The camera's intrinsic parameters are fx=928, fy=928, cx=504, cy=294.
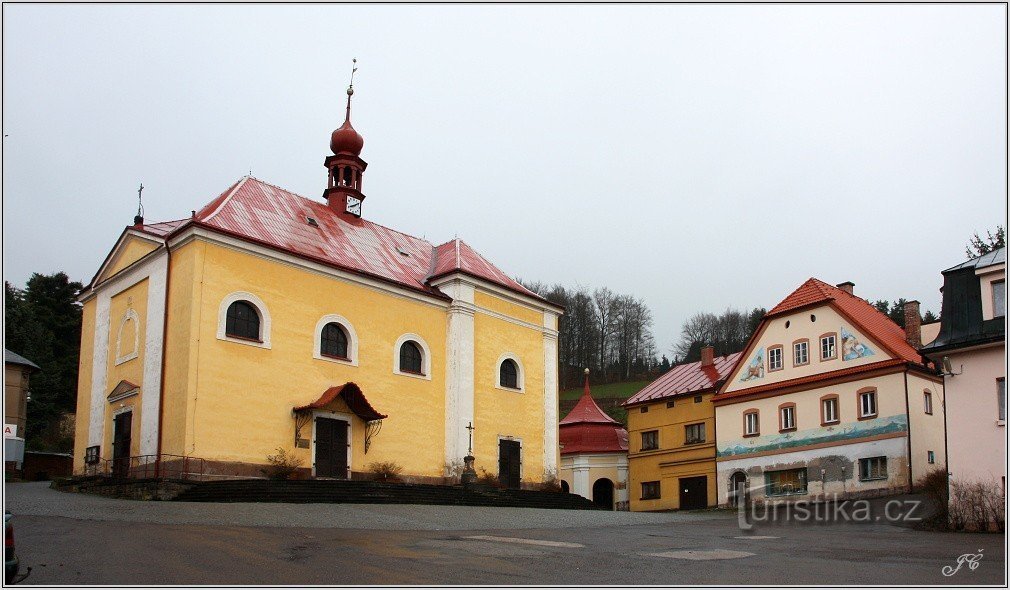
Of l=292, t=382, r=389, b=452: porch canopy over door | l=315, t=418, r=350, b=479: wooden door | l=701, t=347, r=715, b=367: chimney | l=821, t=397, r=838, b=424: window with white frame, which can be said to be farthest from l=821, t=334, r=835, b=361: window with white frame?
l=315, t=418, r=350, b=479: wooden door

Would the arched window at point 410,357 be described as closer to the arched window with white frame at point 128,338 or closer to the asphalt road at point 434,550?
the arched window with white frame at point 128,338

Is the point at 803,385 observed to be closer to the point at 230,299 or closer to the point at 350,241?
the point at 350,241

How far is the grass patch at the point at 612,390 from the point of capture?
69.9m

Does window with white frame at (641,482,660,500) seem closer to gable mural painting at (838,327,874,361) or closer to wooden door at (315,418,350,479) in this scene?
gable mural painting at (838,327,874,361)

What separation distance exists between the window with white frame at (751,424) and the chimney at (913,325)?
6.18m

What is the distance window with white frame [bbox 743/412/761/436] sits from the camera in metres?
35.4

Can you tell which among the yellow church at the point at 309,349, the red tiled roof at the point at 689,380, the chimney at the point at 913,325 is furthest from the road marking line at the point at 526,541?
the red tiled roof at the point at 689,380

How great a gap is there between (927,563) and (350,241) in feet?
73.6

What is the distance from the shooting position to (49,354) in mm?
50469

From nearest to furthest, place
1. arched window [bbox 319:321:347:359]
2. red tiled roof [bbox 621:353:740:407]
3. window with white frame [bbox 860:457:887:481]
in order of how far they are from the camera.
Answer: arched window [bbox 319:321:347:359], window with white frame [bbox 860:457:887:481], red tiled roof [bbox 621:353:740:407]

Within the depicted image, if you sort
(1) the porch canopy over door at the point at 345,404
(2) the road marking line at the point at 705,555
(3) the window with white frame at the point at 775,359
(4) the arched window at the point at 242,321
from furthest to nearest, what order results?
(3) the window with white frame at the point at 775,359, (1) the porch canopy over door at the point at 345,404, (4) the arched window at the point at 242,321, (2) the road marking line at the point at 705,555

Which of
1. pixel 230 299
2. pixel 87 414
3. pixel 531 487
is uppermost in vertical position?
pixel 230 299

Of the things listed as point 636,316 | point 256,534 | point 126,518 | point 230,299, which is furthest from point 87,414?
point 636,316

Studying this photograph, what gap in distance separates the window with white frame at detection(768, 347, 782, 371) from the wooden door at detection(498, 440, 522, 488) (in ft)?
34.4
